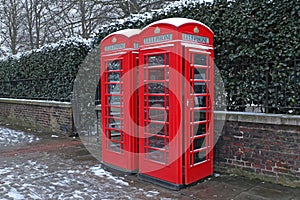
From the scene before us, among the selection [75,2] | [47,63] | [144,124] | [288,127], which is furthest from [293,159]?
[75,2]

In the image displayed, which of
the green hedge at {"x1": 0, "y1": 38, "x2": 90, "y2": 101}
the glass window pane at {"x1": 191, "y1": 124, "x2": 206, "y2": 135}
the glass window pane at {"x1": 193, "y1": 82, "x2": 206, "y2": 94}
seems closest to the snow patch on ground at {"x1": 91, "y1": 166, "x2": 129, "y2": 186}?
the glass window pane at {"x1": 191, "y1": 124, "x2": 206, "y2": 135}

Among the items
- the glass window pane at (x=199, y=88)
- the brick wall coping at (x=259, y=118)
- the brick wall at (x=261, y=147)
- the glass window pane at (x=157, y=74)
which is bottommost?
the brick wall at (x=261, y=147)

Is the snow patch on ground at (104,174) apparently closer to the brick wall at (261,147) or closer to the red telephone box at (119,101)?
the red telephone box at (119,101)

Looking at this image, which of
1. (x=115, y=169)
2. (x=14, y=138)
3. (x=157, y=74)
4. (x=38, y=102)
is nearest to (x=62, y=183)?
(x=115, y=169)

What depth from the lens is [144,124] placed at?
4.84 meters

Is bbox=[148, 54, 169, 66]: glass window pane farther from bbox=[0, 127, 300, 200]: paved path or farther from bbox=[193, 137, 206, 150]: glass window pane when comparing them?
bbox=[0, 127, 300, 200]: paved path

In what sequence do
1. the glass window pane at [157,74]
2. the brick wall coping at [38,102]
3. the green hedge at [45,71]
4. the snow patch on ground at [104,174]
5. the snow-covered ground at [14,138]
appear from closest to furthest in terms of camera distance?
the glass window pane at [157,74] → the snow patch on ground at [104,174] → the snow-covered ground at [14,138] → the green hedge at [45,71] → the brick wall coping at [38,102]

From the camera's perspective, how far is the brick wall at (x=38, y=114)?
30.3 feet

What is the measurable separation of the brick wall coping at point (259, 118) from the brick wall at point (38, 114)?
5.44m

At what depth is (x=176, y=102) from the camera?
169 inches

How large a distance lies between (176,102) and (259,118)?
57.7 inches

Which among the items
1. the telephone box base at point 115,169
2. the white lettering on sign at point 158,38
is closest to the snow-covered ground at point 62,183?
the telephone box base at point 115,169

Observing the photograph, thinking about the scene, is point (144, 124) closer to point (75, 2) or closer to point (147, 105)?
point (147, 105)

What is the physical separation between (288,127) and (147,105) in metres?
2.25
